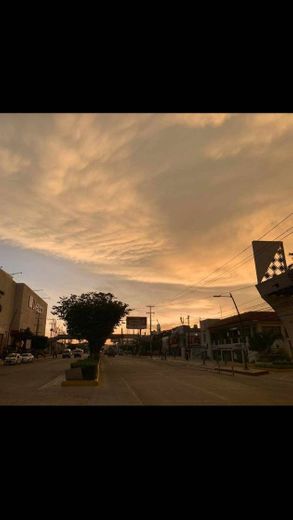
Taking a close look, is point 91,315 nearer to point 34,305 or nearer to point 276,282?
A: point 276,282

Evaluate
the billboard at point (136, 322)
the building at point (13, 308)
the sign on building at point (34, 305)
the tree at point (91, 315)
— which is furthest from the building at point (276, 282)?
the sign on building at point (34, 305)

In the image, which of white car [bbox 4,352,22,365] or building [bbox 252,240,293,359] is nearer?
building [bbox 252,240,293,359]

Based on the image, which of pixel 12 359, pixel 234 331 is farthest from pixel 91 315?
pixel 234 331

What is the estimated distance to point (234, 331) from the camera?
184 ft

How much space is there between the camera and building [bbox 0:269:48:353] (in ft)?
223

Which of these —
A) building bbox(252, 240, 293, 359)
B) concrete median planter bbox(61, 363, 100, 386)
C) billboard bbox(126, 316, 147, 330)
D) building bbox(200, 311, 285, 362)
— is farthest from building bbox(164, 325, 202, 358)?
concrete median planter bbox(61, 363, 100, 386)

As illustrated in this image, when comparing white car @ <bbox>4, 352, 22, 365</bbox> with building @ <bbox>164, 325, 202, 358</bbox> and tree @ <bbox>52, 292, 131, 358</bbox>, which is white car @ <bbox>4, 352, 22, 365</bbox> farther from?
building @ <bbox>164, 325, 202, 358</bbox>

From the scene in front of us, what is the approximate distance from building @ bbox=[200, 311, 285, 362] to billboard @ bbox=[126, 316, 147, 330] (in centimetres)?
2814

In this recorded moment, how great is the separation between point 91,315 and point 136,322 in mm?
60722

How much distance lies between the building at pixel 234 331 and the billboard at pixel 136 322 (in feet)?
92.3

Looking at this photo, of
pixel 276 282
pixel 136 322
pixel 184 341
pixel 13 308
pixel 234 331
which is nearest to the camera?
pixel 276 282
